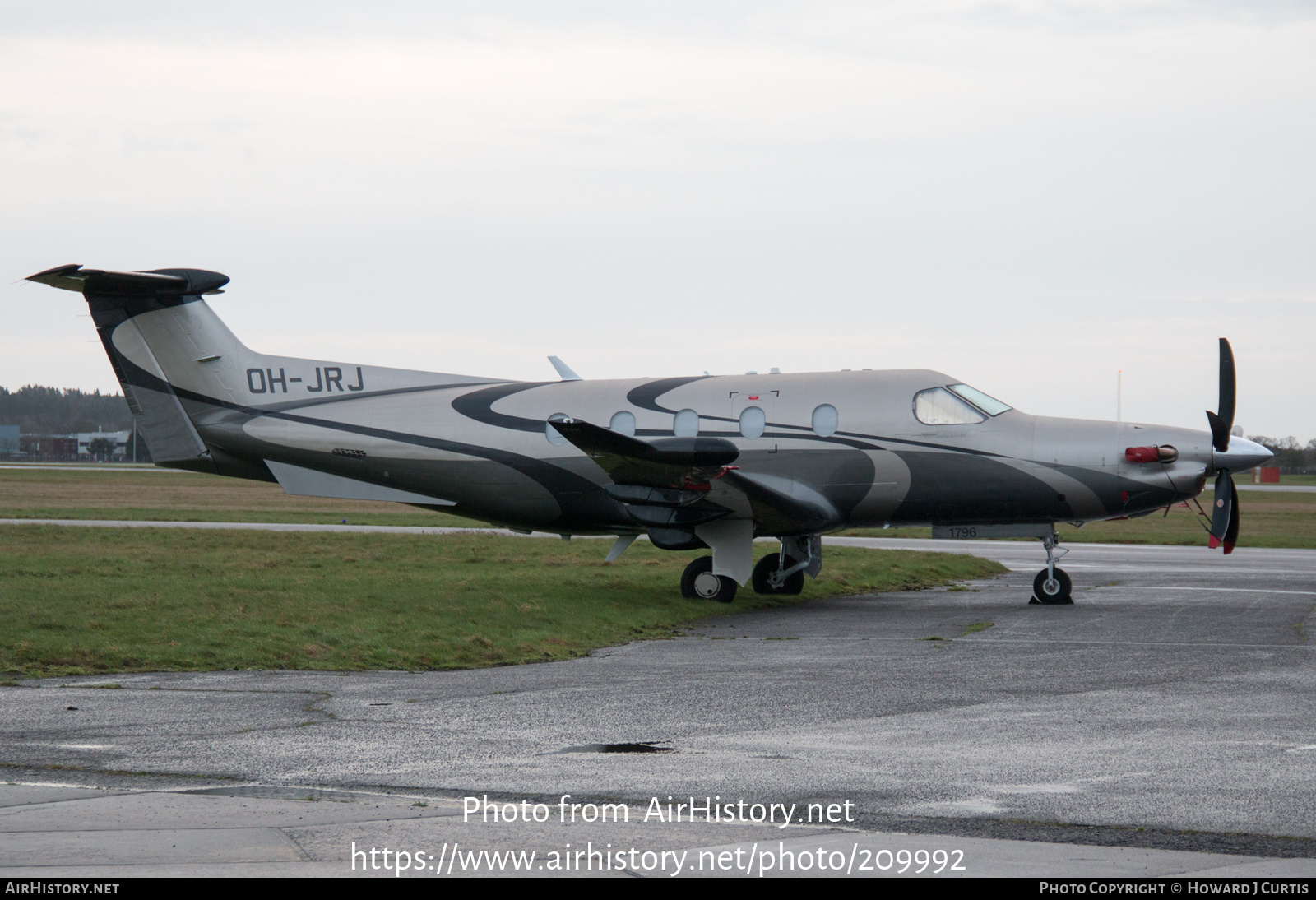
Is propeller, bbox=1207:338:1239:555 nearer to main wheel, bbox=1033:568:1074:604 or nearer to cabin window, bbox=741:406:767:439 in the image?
main wheel, bbox=1033:568:1074:604

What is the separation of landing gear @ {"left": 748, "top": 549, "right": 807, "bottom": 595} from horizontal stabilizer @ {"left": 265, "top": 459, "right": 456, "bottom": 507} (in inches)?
211

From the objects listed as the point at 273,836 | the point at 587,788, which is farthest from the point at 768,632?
the point at 273,836

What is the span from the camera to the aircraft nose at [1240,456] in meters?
18.0

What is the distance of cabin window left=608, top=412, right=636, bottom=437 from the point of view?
19.9 meters

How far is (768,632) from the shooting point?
15.9 m

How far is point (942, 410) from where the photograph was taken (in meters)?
19.0

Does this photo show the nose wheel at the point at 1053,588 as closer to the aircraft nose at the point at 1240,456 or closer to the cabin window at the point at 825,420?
the aircraft nose at the point at 1240,456

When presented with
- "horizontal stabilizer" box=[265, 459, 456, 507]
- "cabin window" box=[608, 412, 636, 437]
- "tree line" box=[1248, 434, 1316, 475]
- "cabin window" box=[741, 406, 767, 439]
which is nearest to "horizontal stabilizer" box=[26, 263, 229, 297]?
"horizontal stabilizer" box=[265, 459, 456, 507]

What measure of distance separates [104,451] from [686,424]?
152 metres

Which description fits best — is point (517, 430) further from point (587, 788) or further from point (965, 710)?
point (587, 788)

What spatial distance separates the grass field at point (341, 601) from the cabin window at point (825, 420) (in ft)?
9.84

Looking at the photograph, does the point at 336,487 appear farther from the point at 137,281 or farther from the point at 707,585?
the point at 707,585

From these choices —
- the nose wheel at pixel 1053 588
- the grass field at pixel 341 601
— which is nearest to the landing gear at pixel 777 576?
the grass field at pixel 341 601

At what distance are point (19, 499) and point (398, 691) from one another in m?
51.9
